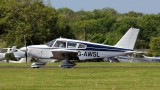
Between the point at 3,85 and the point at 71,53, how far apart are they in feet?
59.5

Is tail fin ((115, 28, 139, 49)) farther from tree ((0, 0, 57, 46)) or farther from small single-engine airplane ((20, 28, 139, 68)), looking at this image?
tree ((0, 0, 57, 46))

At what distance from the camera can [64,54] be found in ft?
123

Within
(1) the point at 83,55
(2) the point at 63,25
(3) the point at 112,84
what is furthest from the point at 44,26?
(3) the point at 112,84

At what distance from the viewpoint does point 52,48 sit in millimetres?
38062

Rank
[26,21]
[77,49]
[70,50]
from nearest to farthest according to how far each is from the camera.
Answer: [70,50] → [77,49] → [26,21]

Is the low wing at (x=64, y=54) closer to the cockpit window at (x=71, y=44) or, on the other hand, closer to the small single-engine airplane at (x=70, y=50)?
the small single-engine airplane at (x=70, y=50)

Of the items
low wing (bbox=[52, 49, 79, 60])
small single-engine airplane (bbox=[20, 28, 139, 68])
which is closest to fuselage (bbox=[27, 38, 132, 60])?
small single-engine airplane (bbox=[20, 28, 139, 68])

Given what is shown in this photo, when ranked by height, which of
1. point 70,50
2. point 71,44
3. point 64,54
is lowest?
point 64,54

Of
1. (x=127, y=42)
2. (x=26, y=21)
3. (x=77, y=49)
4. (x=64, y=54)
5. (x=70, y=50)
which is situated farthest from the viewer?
(x=26, y=21)

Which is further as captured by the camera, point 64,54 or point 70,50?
point 64,54

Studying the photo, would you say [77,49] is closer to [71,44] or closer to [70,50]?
[71,44]

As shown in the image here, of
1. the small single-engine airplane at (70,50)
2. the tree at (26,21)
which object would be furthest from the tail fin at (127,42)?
the tree at (26,21)

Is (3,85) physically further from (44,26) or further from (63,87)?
(44,26)

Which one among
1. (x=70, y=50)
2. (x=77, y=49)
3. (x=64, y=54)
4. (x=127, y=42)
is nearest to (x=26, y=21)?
(x=127, y=42)
